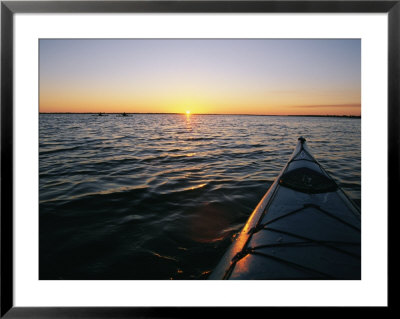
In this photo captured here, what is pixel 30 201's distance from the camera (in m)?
1.74

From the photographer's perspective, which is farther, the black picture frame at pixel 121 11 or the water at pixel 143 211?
the water at pixel 143 211

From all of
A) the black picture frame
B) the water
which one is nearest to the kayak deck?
the black picture frame

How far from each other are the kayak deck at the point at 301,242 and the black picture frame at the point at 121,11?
0.27m

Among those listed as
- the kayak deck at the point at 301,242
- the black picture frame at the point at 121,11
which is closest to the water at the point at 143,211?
the black picture frame at the point at 121,11

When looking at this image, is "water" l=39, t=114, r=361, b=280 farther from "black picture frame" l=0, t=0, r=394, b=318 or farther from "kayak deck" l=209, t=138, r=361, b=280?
"kayak deck" l=209, t=138, r=361, b=280

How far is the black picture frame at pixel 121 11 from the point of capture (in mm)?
1561

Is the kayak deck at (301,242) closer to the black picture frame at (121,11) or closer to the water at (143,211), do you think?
the black picture frame at (121,11)

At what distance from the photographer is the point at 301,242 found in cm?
178

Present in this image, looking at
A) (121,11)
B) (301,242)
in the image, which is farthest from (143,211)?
(121,11)

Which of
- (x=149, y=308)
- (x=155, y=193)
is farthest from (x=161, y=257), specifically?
(x=155, y=193)

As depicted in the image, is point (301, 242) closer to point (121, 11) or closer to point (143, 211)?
point (121, 11)

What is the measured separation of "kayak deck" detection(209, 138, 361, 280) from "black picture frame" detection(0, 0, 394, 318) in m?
0.27

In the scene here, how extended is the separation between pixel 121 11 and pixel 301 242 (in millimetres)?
2063

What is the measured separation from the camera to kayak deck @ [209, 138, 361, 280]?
1.58m
